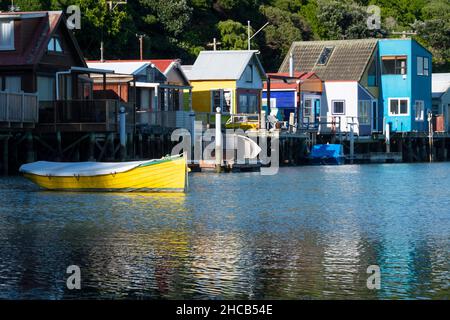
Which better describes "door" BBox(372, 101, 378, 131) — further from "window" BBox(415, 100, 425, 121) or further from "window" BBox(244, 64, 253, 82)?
"window" BBox(244, 64, 253, 82)

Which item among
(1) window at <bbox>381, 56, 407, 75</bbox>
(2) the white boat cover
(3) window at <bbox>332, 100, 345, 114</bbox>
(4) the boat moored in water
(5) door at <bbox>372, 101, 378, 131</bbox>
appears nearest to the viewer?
(2) the white boat cover

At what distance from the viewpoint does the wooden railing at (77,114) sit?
185ft

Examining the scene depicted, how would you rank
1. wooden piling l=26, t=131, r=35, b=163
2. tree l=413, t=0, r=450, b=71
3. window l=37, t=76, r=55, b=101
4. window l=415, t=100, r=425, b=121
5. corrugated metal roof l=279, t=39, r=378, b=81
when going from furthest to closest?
1. tree l=413, t=0, r=450, b=71
2. window l=415, t=100, r=425, b=121
3. corrugated metal roof l=279, t=39, r=378, b=81
4. window l=37, t=76, r=55, b=101
5. wooden piling l=26, t=131, r=35, b=163

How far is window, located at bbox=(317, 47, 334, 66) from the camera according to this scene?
92188 millimetres

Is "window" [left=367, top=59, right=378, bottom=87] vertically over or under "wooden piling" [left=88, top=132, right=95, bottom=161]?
over

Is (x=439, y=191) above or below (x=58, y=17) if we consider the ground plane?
below

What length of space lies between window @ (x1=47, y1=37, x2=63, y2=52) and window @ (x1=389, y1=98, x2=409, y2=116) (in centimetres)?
4034

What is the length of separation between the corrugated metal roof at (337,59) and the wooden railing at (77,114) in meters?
36.3

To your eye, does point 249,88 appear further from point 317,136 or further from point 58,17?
point 58,17

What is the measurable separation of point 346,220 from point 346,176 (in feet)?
84.7

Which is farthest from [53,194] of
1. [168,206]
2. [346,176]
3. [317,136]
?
[317,136]

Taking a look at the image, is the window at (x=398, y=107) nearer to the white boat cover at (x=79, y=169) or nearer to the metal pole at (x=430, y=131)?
the metal pole at (x=430, y=131)

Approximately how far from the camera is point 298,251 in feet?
93.1

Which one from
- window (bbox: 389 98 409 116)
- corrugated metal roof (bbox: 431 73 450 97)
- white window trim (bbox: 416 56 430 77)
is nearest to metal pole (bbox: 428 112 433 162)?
window (bbox: 389 98 409 116)
